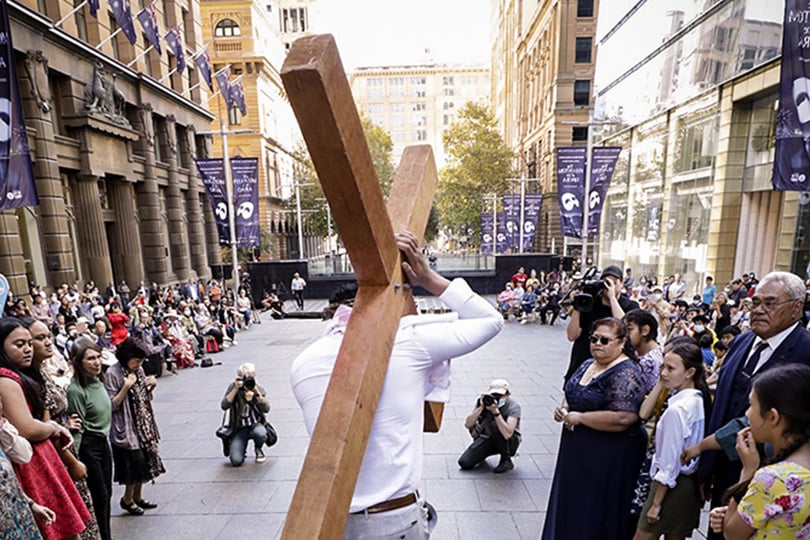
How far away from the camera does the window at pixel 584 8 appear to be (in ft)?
103

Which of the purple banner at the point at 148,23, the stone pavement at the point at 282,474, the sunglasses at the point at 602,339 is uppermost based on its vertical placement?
the purple banner at the point at 148,23

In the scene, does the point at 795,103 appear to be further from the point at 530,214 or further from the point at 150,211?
the point at 150,211

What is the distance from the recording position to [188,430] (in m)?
6.54

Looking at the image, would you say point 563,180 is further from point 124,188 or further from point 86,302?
point 124,188

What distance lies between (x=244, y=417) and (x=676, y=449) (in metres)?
4.78

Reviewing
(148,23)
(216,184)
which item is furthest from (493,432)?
(148,23)

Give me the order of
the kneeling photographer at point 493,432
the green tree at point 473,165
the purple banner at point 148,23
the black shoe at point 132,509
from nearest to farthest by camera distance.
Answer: the black shoe at point 132,509, the kneeling photographer at point 493,432, the purple banner at point 148,23, the green tree at point 473,165

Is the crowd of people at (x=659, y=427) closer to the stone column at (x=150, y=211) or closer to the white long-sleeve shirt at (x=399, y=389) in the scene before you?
the white long-sleeve shirt at (x=399, y=389)

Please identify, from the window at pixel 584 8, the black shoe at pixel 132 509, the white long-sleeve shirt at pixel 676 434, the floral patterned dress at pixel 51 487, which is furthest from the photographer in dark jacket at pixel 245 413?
the window at pixel 584 8

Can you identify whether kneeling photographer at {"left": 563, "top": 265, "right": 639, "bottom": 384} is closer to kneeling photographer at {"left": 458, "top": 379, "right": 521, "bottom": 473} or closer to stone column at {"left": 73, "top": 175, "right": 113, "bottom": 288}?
kneeling photographer at {"left": 458, "top": 379, "right": 521, "bottom": 473}

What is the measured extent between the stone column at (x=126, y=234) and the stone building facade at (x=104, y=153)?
0.14 ft

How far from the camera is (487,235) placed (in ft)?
90.0

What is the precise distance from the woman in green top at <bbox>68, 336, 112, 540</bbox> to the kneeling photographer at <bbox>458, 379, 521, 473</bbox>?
3632mm

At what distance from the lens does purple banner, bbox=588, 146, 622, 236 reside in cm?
1536
